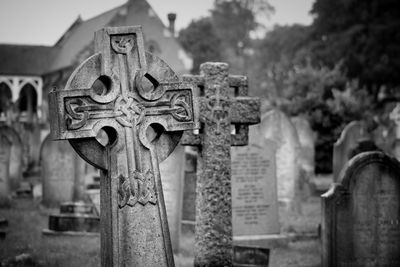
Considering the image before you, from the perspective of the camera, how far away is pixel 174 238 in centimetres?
916

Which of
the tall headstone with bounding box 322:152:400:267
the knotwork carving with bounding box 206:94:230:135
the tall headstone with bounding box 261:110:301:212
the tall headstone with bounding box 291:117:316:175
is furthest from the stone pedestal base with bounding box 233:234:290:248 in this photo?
the tall headstone with bounding box 291:117:316:175

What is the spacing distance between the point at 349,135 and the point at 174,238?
635 cm

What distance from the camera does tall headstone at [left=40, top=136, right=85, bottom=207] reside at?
13.4m

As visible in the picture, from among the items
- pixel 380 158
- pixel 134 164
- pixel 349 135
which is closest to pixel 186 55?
pixel 349 135

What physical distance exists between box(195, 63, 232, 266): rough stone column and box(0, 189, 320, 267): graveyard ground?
145cm

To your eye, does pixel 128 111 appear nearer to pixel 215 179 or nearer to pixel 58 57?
pixel 215 179

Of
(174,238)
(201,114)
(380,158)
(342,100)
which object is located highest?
(342,100)

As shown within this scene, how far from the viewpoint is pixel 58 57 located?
144ft

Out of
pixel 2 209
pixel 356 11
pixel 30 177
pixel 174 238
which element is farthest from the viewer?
pixel 356 11

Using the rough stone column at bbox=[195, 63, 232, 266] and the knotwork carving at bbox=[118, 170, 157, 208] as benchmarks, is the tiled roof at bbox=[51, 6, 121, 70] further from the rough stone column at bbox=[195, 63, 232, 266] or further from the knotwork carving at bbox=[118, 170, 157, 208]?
the knotwork carving at bbox=[118, 170, 157, 208]

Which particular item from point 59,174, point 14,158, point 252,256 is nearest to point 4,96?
point 14,158

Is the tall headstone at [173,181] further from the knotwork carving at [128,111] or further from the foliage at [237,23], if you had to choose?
the foliage at [237,23]

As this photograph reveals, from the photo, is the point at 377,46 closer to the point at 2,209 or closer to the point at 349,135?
the point at 349,135

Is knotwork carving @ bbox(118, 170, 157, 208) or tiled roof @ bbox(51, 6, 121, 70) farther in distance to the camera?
tiled roof @ bbox(51, 6, 121, 70)
